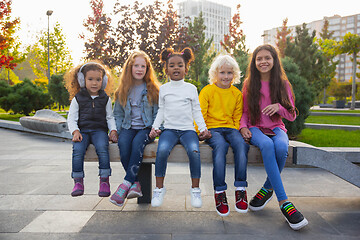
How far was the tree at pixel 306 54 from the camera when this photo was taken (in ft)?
64.0

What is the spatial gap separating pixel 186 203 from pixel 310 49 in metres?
19.6

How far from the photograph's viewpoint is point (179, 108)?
10.1ft

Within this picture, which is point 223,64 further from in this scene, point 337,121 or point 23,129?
point 337,121

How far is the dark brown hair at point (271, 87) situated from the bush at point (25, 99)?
13.7 meters

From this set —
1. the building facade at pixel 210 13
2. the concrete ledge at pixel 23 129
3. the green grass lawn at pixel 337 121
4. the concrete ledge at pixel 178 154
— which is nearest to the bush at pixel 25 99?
the concrete ledge at pixel 23 129

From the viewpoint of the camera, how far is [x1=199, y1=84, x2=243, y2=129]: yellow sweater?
125 inches

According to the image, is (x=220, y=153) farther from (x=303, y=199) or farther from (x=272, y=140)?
(x=303, y=199)

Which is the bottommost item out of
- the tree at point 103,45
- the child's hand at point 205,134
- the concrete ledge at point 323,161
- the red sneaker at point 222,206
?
the red sneaker at point 222,206

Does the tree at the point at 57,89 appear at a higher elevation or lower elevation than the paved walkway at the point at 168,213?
higher

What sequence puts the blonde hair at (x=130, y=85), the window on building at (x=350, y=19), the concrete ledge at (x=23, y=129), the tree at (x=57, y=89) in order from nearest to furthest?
1. the blonde hair at (x=130, y=85)
2. the concrete ledge at (x=23, y=129)
3. the tree at (x=57, y=89)
4. the window on building at (x=350, y=19)

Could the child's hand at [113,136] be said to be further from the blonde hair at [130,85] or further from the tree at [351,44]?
the tree at [351,44]

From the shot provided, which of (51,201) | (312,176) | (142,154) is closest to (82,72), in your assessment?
(142,154)

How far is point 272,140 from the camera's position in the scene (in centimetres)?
298

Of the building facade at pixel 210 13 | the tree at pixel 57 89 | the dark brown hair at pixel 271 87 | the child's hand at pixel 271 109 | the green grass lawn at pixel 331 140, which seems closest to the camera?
the child's hand at pixel 271 109
